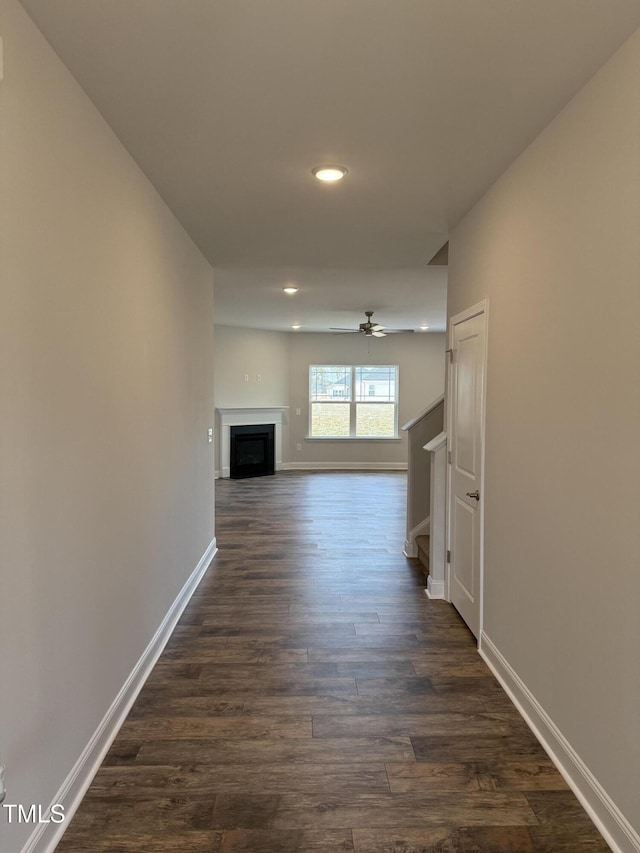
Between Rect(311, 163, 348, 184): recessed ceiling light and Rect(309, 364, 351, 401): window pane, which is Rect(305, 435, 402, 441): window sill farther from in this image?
Rect(311, 163, 348, 184): recessed ceiling light

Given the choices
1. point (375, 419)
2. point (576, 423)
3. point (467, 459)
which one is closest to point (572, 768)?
point (576, 423)

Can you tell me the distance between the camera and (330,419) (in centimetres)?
1018

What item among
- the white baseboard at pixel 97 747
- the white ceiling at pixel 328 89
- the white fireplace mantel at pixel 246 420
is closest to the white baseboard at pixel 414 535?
the white baseboard at pixel 97 747

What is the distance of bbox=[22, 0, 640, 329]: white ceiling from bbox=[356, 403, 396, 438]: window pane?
685 centimetres

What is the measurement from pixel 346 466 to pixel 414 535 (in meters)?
5.40

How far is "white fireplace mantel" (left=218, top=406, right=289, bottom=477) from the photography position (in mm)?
8969

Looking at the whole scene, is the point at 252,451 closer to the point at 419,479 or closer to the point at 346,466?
the point at 346,466

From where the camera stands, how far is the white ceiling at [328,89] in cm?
152

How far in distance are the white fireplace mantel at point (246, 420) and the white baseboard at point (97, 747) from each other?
230 inches

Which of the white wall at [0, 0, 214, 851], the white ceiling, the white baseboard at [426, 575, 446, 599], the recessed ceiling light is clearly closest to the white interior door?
the white baseboard at [426, 575, 446, 599]

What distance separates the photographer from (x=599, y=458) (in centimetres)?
176

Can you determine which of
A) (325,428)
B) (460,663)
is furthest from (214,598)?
(325,428)

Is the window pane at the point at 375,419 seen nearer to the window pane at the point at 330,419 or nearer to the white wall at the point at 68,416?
the window pane at the point at 330,419

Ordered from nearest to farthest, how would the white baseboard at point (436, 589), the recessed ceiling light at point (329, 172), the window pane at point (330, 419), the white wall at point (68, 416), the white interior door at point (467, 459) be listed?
1. the white wall at point (68, 416)
2. the recessed ceiling light at point (329, 172)
3. the white interior door at point (467, 459)
4. the white baseboard at point (436, 589)
5. the window pane at point (330, 419)
